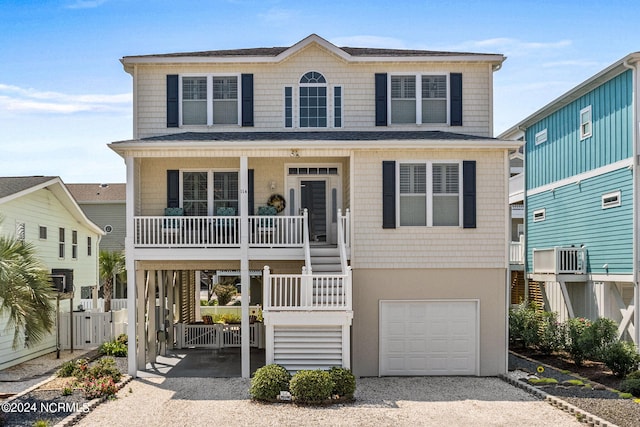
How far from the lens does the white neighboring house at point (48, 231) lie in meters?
18.0

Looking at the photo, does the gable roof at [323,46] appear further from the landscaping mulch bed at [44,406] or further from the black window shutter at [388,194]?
the landscaping mulch bed at [44,406]

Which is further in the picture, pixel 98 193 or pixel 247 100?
pixel 98 193

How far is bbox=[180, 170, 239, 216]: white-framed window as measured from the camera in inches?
700

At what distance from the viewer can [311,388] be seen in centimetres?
1299

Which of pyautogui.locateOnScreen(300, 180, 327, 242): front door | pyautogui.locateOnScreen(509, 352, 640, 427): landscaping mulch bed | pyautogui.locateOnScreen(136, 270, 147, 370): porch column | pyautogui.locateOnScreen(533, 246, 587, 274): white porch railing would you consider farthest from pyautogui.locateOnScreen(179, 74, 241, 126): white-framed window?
pyautogui.locateOnScreen(533, 246, 587, 274): white porch railing

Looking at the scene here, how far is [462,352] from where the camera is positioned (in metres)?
16.4

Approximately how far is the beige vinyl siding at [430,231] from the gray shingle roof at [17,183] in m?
9.63

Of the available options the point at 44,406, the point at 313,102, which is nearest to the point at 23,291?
the point at 44,406

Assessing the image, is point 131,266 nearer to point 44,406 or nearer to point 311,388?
point 44,406

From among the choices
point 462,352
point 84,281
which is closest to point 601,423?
point 462,352

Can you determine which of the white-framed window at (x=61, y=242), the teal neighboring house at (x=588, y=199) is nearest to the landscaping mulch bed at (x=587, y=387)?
the teal neighboring house at (x=588, y=199)

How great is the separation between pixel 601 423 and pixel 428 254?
6.05 m

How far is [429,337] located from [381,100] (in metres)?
6.48

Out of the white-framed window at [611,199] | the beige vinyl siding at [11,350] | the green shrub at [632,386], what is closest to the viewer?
the green shrub at [632,386]
